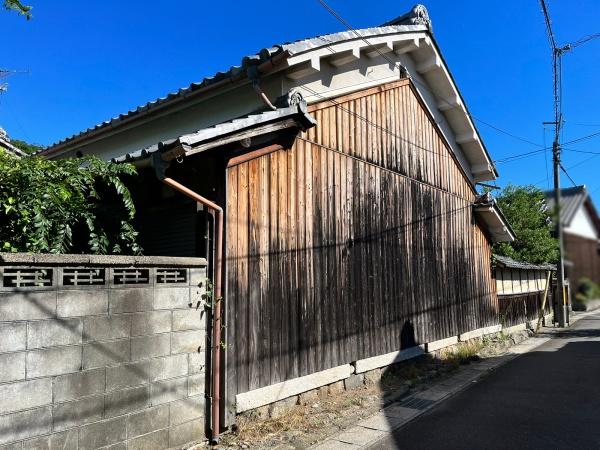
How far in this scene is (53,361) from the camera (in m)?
4.11

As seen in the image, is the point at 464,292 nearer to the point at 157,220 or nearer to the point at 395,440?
the point at 395,440

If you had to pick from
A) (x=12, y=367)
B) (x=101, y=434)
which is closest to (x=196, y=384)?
(x=101, y=434)

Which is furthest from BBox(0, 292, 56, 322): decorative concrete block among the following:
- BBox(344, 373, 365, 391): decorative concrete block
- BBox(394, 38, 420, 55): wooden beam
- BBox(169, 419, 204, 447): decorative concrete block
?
BBox(394, 38, 420, 55): wooden beam

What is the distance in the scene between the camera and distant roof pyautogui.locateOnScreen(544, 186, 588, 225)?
4.34 ft

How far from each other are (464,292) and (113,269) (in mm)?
10503

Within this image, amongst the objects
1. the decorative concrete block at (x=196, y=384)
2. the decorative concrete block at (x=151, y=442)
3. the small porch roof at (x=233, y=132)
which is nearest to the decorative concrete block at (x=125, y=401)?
the decorative concrete block at (x=151, y=442)

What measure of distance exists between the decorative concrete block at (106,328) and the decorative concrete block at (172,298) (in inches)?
16.0

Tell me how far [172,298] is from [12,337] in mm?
1679

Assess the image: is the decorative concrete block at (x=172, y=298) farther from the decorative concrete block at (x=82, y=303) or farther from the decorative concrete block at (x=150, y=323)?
the decorative concrete block at (x=82, y=303)

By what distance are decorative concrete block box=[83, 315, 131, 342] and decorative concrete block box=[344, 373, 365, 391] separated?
4.44m

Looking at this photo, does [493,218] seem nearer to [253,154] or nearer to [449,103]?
[449,103]

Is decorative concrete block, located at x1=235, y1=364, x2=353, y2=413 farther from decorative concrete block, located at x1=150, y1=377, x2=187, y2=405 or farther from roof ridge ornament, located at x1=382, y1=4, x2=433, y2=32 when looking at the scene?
roof ridge ornament, located at x1=382, y1=4, x2=433, y2=32

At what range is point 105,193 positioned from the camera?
7000 mm

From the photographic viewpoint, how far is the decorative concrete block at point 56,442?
393cm
